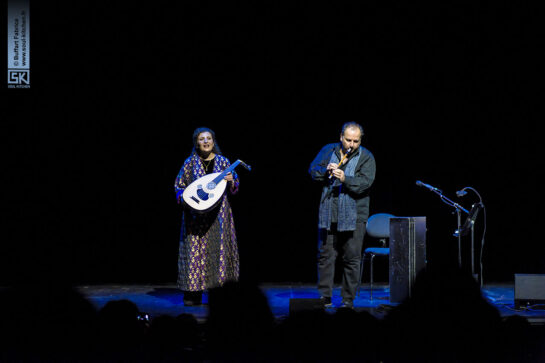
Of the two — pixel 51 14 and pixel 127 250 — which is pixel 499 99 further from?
pixel 51 14

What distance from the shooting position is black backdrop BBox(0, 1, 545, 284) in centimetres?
598

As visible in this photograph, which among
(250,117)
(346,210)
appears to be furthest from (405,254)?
(250,117)

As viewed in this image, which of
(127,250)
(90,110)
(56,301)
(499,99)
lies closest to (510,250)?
(499,99)

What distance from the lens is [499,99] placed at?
246 inches

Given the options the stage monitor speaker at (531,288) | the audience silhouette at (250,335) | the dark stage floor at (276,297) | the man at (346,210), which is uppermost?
the man at (346,210)

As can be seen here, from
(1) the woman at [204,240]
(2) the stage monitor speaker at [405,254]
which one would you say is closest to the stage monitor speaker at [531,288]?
(2) the stage monitor speaker at [405,254]

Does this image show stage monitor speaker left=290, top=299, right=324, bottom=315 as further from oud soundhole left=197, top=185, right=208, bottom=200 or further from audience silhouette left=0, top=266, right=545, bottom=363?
oud soundhole left=197, top=185, right=208, bottom=200

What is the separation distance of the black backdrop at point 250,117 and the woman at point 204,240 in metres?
1.28

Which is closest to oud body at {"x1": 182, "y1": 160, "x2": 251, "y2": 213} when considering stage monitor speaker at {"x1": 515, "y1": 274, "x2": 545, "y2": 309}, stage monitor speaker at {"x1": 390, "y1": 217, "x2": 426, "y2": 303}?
stage monitor speaker at {"x1": 390, "y1": 217, "x2": 426, "y2": 303}

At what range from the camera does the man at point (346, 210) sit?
453 centimetres

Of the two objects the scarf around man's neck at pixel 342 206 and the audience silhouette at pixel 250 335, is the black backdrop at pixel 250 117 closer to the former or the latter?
the scarf around man's neck at pixel 342 206

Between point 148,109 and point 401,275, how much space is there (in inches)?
127

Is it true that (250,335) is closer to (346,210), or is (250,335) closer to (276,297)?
(346,210)

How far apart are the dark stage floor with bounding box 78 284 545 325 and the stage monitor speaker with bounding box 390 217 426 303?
0.75 feet
